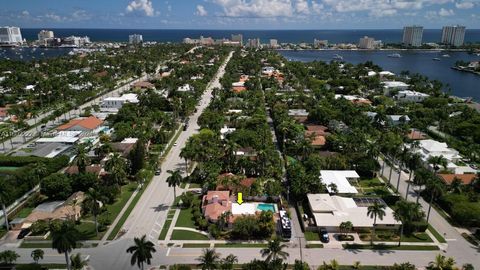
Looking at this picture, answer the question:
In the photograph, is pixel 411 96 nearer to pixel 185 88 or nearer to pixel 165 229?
pixel 185 88

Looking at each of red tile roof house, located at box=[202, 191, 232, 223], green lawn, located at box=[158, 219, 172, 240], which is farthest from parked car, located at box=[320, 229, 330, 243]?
green lawn, located at box=[158, 219, 172, 240]

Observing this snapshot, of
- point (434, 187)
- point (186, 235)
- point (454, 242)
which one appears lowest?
point (454, 242)

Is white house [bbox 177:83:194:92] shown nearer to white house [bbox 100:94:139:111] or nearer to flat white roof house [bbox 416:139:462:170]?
white house [bbox 100:94:139:111]

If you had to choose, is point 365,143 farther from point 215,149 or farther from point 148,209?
point 148,209

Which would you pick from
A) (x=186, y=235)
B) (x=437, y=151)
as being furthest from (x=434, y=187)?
(x=186, y=235)

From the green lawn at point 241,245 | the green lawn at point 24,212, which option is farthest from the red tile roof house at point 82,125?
the green lawn at point 241,245

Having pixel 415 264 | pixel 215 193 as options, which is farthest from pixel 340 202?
pixel 215 193
